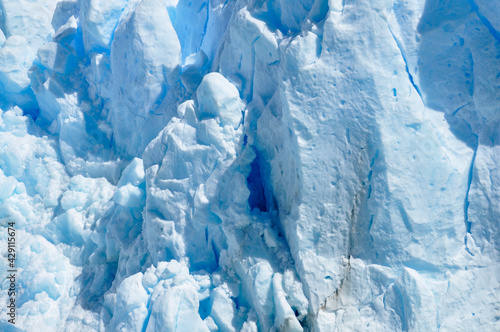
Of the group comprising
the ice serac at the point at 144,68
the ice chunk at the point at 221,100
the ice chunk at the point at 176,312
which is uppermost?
the ice chunk at the point at 221,100

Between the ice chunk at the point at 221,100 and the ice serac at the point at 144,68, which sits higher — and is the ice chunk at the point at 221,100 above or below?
above

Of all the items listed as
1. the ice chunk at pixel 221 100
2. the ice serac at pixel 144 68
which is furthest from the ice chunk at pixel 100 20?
the ice chunk at pixel 221 100

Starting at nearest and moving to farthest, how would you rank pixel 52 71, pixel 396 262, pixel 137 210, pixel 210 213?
pixel 396 262 → pixel 210 213 → pixel 137 210 → pixel 52 71

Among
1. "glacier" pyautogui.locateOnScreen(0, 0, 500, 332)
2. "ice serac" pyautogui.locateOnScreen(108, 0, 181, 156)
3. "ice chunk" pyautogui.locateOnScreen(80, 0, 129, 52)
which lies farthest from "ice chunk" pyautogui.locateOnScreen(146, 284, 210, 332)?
"ice chunk" pyautogui.locateOnScreen(80, 0, 129, 52)

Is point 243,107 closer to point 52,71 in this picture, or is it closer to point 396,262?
point 396,262

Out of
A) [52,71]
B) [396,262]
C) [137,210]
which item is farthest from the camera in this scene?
[52,71]

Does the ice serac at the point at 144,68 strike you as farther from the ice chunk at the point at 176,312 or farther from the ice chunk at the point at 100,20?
the ice chunk at the point at 176,312

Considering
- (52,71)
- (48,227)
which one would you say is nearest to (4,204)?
(48,227)

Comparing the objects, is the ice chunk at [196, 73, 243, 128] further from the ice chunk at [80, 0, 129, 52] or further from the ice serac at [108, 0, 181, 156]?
the ice chunk at [80, 0, 129, 52]
